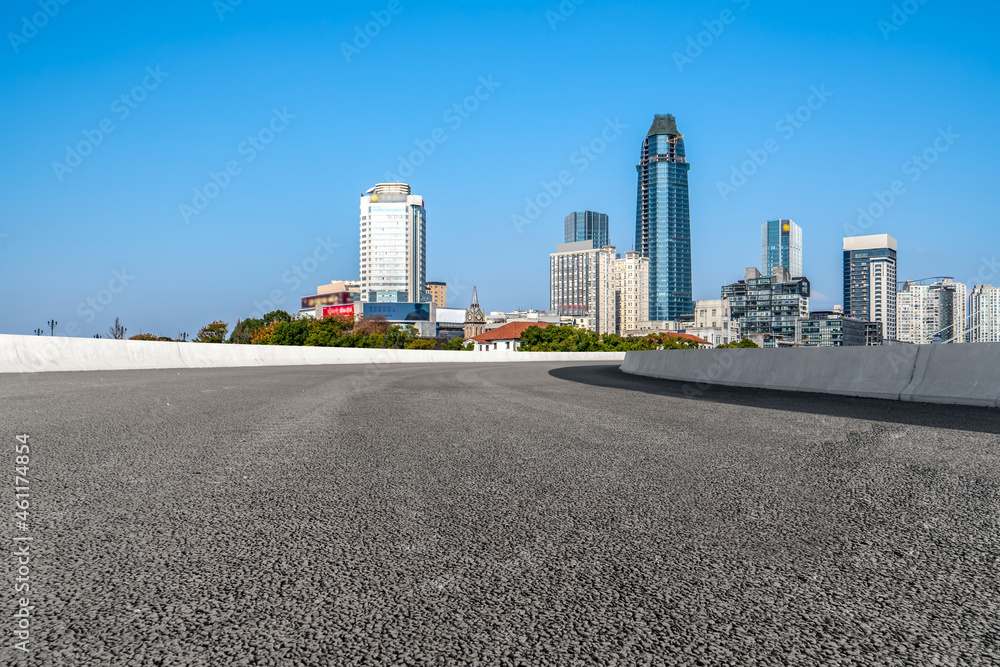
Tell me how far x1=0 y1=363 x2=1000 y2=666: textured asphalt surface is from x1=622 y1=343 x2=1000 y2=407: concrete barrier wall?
464cm

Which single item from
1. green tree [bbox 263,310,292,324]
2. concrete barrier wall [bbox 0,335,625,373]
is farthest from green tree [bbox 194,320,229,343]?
concrete barrier wall [bbox 0,335,625,373]

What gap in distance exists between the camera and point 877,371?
12992mm

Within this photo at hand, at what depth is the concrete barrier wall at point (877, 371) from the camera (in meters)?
11.0

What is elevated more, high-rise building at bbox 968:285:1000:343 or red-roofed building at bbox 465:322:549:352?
high-rise building at bbox 968:285:1000:343

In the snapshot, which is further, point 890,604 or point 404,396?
point 404,396

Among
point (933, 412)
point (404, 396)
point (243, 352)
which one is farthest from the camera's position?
point (243, 352)

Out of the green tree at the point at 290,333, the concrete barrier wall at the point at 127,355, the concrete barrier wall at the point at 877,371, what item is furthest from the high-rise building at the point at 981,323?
the green tree at the point at 290,333

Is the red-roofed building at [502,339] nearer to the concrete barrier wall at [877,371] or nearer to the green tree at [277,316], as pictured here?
the green tree at [277,316]

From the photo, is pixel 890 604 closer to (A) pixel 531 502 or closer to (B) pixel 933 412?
(A) pixel 531 502

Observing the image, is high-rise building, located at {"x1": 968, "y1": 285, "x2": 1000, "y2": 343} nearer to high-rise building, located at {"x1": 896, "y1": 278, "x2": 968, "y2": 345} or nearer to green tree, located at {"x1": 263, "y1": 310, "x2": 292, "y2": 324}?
high-rise building, located at {"x1": 896, "y1": 278, "x2": 968, "y2": 345}

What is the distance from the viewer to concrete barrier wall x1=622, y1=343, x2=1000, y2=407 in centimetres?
1098

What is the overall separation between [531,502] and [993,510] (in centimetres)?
286

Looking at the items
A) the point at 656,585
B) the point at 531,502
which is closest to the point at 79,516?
the point at 531,502

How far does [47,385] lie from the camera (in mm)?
13133
